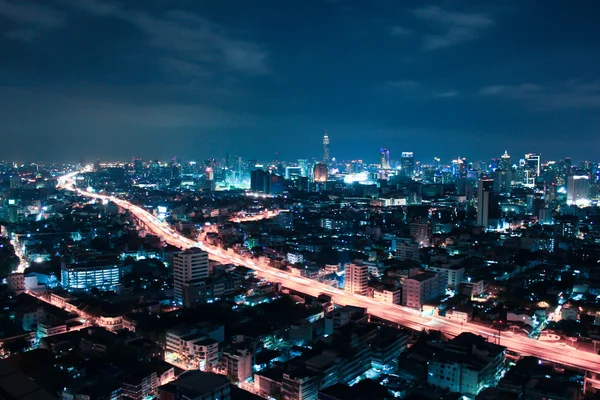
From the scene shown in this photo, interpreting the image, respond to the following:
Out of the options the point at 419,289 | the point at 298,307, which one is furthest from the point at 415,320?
the point at 298,307

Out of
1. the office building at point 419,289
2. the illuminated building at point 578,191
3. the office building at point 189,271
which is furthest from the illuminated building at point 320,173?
the office building at point 419,289

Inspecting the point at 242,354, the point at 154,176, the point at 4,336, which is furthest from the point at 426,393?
the point at 154,176

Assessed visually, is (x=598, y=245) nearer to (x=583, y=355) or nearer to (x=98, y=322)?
(x=583, y=355)

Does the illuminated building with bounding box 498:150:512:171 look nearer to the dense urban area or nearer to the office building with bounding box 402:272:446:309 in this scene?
the dense urban area

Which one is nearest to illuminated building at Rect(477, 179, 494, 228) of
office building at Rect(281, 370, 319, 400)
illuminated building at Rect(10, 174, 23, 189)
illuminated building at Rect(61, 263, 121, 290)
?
illuminated building at Rect(61, 263, 121, 290)

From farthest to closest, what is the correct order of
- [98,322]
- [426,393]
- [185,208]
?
1. [185,208]
2. [98,322]
3. [426,393]

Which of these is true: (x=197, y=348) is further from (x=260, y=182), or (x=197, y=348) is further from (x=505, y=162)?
(x=505, y=162)
